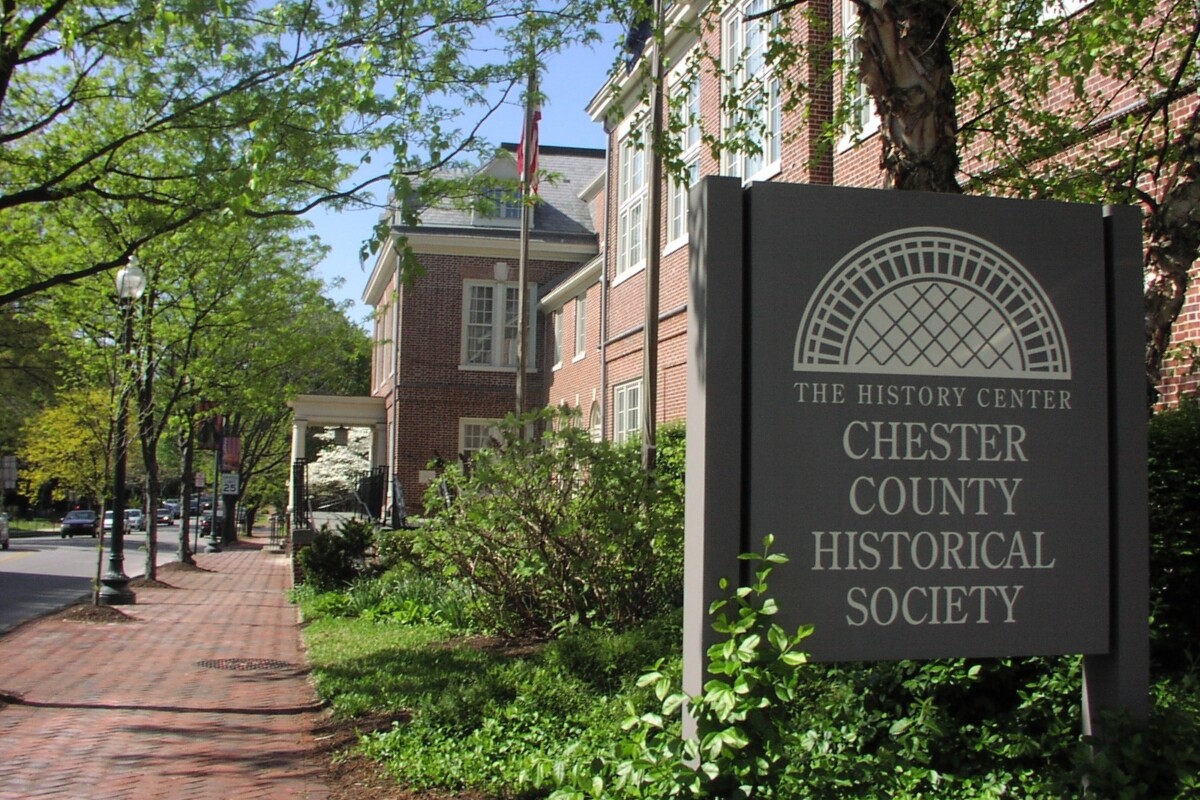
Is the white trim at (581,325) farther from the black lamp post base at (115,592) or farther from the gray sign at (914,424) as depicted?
the gray sign at (914,424)

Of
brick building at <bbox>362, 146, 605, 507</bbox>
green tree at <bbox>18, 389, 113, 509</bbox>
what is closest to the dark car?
green tree at <bbox>18, 389, 113, 509</bbox>

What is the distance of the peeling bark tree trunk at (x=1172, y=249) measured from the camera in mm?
6887

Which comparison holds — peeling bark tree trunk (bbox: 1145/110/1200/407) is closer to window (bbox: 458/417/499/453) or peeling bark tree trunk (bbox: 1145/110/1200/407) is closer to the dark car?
window (bbox: 458/417/499/453)

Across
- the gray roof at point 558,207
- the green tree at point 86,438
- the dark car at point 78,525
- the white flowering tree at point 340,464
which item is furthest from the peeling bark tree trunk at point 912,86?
the dark car at point 78,525

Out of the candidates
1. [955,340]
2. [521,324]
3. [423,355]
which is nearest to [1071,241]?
[955,340]

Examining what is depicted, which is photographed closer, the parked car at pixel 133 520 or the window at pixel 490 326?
the window at pixel 490 326

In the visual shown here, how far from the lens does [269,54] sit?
10016mm

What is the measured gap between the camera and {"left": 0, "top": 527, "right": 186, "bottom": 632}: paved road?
17.2 metres

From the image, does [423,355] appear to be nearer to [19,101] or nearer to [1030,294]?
[19,101]

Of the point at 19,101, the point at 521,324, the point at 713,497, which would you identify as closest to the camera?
the point at 713,497

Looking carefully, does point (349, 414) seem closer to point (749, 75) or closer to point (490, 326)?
point (490, 326)

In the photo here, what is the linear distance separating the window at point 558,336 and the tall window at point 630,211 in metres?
6.90

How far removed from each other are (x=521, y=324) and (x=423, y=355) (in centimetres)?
1247

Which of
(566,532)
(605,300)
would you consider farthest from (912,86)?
(605,300)
